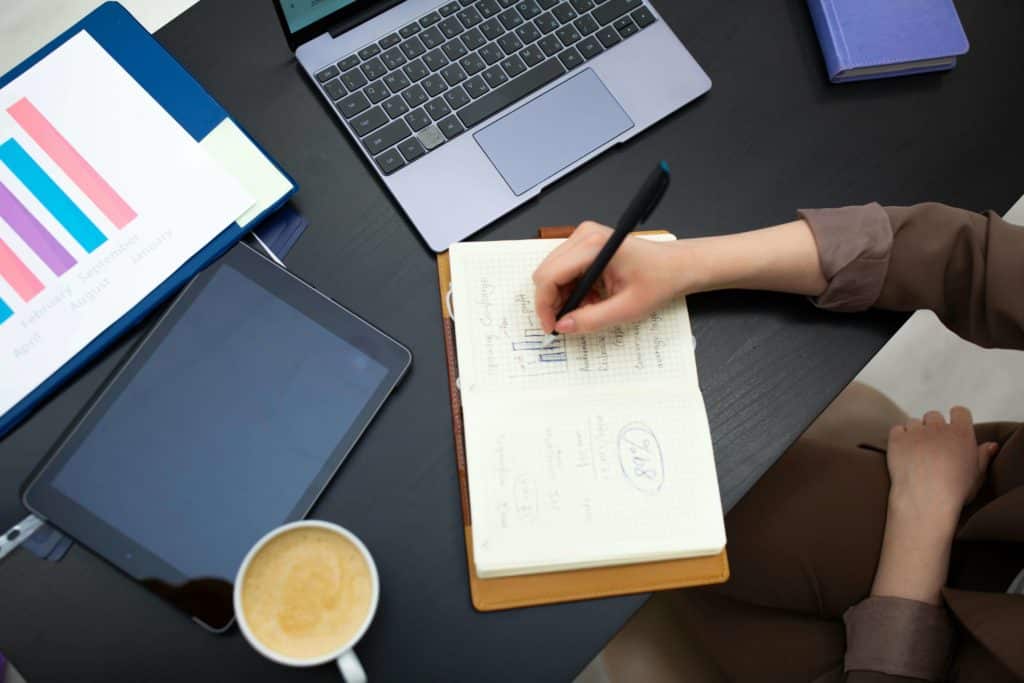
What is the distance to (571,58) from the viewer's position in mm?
793

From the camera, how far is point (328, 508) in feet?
2.22

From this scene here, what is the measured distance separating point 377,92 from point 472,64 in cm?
10

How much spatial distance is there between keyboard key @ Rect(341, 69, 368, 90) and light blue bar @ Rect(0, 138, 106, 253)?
269 mm

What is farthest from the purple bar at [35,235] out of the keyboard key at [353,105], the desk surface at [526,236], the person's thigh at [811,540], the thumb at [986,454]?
the thumb at [986,454]

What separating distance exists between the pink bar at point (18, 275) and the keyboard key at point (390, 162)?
0.32 metres

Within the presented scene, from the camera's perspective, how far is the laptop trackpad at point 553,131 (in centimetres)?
76

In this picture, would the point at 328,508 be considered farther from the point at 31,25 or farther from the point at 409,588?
the point at 31,25

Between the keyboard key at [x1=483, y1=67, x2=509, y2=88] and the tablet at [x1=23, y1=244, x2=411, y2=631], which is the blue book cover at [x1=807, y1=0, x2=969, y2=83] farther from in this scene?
the tablet at [x1=23, y1=244, x2=411, y2=631]

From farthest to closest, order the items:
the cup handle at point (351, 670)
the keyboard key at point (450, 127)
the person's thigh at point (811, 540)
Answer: the person's thigh at point (811, 540)
the keyboard key at point (450, 127)
the cup handle at point (351, 670)

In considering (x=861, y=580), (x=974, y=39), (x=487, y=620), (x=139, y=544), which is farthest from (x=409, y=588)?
(x=974, y=39)

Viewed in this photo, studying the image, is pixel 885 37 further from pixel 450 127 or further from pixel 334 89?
pixel 334 89

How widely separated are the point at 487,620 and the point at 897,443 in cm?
53

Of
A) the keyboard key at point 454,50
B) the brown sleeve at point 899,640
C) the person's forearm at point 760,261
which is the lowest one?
the brown sleeve at point 899,640

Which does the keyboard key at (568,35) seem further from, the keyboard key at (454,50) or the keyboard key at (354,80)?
the keyboard key at (354,80)
